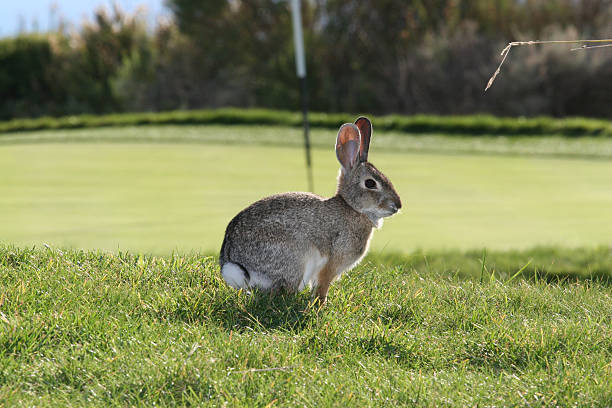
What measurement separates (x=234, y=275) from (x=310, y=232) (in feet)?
1.46

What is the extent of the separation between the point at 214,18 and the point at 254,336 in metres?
28.2

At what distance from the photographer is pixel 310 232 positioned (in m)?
4.06

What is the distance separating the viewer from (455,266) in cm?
551

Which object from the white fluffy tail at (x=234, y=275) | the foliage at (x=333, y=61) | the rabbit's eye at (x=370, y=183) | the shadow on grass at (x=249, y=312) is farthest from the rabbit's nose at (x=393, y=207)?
the foliage at (x=333, y=61)

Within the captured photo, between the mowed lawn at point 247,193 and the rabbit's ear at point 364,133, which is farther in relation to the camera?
the mowed lawn at point 247,193

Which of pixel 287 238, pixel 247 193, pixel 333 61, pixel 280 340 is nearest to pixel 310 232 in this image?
pixel 287 238

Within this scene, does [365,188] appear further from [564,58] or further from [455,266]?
[564,58]

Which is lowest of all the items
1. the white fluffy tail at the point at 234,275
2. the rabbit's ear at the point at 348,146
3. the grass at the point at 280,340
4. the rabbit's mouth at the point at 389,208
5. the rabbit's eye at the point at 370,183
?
the grass at the point at 280,340

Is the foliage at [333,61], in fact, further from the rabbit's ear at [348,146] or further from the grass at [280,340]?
the rabbit's ear at [348,146]

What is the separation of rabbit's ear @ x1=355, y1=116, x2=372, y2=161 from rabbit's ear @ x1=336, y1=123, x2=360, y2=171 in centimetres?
5

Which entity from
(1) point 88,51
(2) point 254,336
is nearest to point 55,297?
(2) point 254,336

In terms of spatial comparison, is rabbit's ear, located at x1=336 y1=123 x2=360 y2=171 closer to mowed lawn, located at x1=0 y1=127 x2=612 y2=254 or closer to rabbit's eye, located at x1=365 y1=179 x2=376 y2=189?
rabbit's eye, located at x1=365 y1=179 x2=376 y2=189

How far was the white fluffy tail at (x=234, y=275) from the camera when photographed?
4035 mm

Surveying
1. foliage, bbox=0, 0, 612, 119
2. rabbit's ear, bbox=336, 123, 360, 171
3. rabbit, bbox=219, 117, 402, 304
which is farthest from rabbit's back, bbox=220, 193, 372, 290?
foliage, bbox=0, 0, 612, 119
